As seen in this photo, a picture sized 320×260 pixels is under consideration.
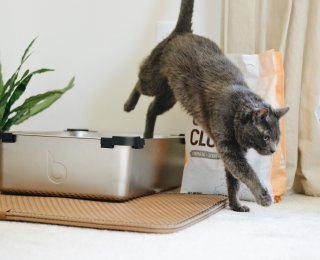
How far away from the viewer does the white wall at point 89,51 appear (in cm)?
189

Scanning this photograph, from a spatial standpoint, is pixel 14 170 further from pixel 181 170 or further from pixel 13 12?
pixel 13 12

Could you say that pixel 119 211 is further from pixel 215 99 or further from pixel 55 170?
pixel 215 99

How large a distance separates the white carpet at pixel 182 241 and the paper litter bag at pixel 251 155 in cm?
27

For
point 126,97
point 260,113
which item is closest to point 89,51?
point 126,97

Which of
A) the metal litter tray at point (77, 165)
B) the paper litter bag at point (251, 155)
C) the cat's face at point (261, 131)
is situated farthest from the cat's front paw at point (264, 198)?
the metal litter tray at point (77, 165)

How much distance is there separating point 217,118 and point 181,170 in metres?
0.48

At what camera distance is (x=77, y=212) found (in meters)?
1.15

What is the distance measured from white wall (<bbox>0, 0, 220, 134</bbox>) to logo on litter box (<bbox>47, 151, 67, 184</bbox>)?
0.59 m

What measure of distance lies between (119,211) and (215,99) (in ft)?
1.30

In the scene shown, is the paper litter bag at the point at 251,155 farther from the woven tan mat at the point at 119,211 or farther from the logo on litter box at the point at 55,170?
the logo on litter box at the point at 55,170

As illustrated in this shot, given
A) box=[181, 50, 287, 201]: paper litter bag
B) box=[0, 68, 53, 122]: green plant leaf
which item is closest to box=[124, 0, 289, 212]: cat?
box=[181, 50, 287, 201]: paper litter bag

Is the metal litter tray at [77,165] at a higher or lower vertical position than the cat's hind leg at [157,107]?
lower

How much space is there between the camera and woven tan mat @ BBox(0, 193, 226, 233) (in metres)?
1.05

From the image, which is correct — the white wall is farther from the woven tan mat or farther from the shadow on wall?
the woven tan mat
